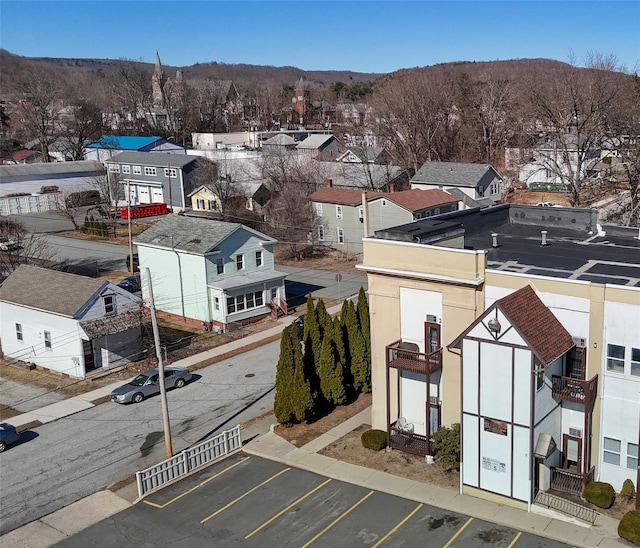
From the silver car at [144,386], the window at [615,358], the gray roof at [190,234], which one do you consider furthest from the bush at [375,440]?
the gray roof at [190,234]

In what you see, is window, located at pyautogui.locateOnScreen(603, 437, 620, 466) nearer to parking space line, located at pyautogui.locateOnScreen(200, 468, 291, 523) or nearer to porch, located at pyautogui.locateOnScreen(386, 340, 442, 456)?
porch, located at pyautogui.locateOnScreen(386, 340, 442, 456)

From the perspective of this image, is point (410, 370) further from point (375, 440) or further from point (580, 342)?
point (580, 342)

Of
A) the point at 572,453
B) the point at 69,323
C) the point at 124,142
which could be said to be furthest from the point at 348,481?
the point at 124,142

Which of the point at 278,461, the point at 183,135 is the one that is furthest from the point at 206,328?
the point at 183,135

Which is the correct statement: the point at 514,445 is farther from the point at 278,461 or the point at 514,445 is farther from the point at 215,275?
the point at 215,275

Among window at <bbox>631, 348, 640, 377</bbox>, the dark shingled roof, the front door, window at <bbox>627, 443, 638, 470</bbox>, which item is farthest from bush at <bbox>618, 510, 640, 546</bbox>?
the dark shingled roof

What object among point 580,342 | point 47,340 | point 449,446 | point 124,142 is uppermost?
point 124,142
